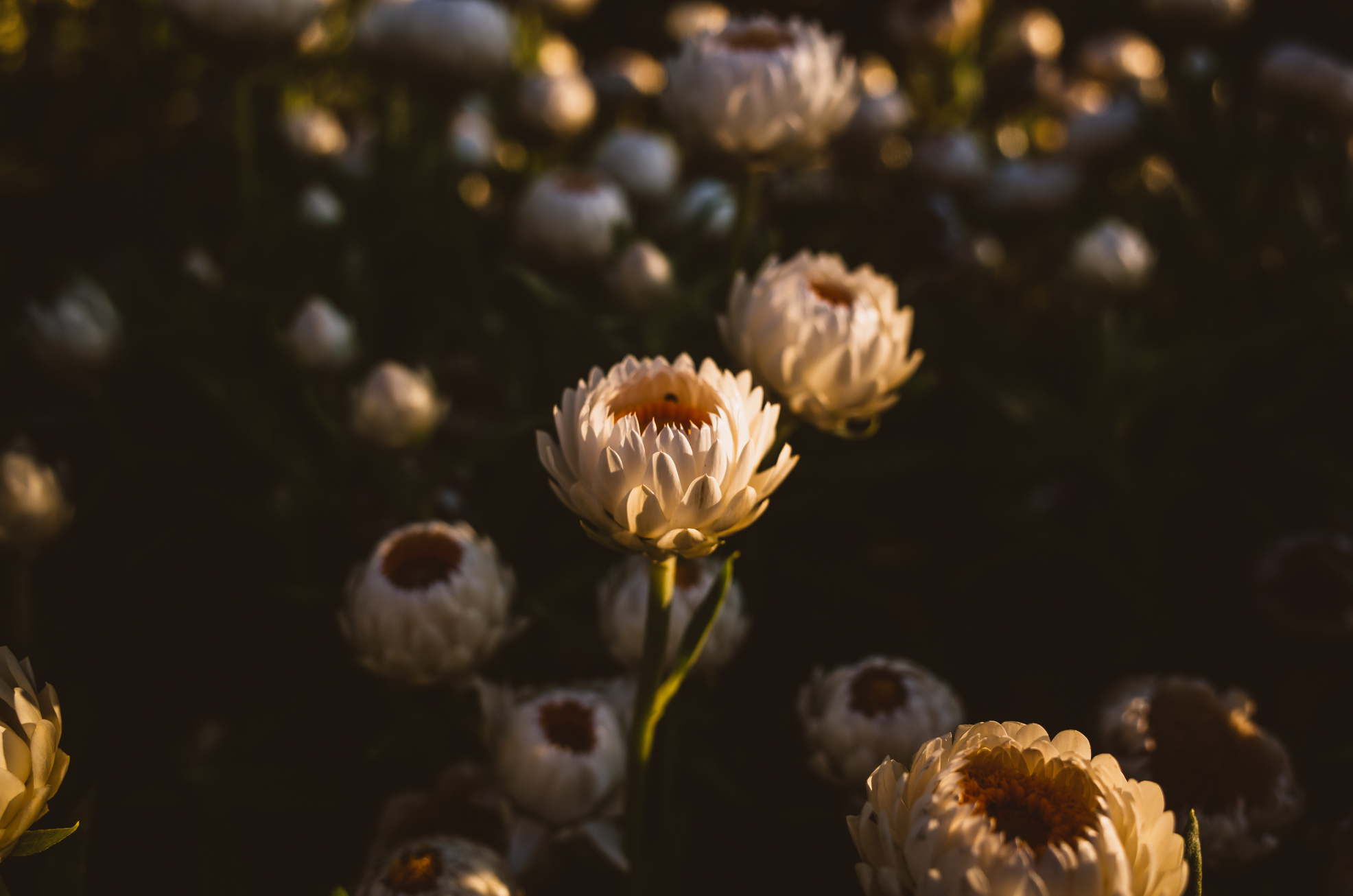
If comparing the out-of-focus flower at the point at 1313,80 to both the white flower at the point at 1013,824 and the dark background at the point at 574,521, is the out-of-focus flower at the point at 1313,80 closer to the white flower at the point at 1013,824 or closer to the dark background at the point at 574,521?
the dark background at the point at 574,521

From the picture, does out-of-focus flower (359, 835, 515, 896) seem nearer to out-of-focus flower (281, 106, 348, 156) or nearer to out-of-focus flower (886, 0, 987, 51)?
out-of-focus flower (281, 106, 348, 156)

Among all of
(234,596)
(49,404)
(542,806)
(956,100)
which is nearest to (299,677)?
(234,596)

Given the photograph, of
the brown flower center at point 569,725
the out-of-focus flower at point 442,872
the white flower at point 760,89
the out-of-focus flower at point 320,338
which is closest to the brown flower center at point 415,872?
Answer: the out-of-focus flower at point 442,872

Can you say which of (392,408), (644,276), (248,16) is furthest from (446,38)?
(392,408)

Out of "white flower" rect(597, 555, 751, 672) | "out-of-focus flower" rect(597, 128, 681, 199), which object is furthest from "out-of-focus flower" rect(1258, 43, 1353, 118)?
"white flower" rect(597, 555, 751, 672)

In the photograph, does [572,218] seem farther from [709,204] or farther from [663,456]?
[663,456]

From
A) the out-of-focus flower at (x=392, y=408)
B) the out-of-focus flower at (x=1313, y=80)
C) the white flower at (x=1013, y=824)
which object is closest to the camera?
the white flower at (x=1013, y=824)

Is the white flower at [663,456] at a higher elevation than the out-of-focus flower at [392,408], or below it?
higher
